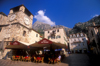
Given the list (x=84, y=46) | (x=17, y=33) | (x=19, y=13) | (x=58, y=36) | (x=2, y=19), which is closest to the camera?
(x=17, y=33)

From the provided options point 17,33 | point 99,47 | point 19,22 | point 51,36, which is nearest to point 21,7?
point 19,22

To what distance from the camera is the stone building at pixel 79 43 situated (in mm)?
32022

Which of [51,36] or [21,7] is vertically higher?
[21,7]

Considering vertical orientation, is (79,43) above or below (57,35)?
below

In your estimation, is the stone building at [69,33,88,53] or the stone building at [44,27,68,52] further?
the stone building at [69,33,88,53]

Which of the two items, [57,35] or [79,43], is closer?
[57,35]

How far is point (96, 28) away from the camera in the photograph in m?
16.1

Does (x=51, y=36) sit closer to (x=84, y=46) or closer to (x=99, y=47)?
(x=99, y=47)

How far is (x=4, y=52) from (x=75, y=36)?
115 ft

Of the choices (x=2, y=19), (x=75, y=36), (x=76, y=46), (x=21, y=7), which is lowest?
(x=76, y=46)

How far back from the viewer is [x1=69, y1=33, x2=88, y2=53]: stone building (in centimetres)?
3202

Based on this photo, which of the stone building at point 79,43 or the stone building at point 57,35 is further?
the stone building at point 79,43

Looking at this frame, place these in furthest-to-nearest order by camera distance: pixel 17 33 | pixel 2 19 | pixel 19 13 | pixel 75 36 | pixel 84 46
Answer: pixel 75 36 → pixel 84 46 → pixel 2 19 → pixel 19 13 → pixel 17 33

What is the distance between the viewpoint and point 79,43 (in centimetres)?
3288
